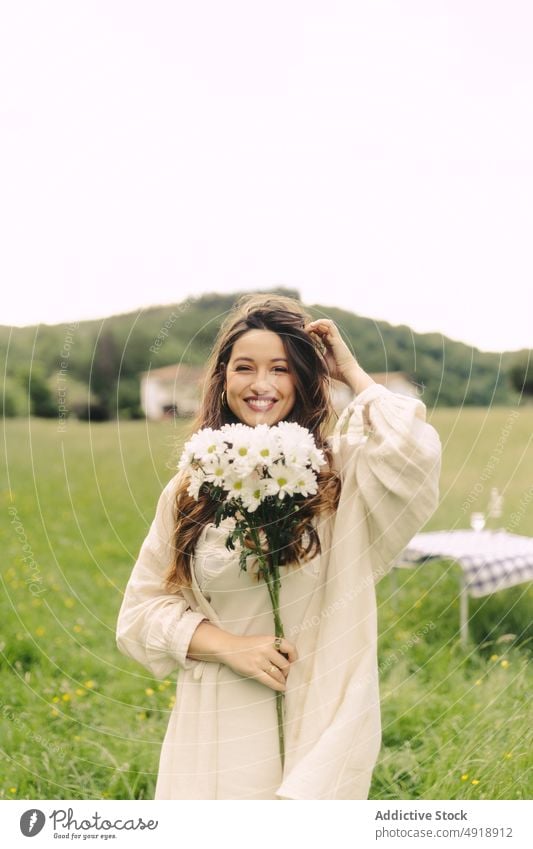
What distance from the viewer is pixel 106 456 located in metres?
6.34

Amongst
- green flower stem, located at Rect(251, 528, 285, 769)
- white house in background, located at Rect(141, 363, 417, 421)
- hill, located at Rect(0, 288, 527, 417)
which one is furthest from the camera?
hill, located at Rect(0, 288, 527, 417)

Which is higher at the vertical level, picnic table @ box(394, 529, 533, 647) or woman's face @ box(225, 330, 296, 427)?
woman's face @ box(225, 330, 296, 427)

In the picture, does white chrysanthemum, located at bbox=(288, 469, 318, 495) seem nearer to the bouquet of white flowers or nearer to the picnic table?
the bouquet of white flowers

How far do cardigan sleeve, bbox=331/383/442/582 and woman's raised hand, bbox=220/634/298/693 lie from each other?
0.25m

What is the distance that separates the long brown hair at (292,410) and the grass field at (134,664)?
28 centimetres

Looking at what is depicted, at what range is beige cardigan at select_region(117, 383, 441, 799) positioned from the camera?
165cm

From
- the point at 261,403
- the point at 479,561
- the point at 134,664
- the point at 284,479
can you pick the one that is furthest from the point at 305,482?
the point at 479,561

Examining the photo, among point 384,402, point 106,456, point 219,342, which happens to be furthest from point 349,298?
point 106,456

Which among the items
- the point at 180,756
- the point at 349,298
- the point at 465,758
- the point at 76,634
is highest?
the point at 349,298

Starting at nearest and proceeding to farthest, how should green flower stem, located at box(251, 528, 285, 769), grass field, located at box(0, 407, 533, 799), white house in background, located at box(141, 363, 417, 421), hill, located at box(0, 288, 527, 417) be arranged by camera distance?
green flower stem, located at box(251, 528, 285, 769) → white house in background, located at box(141, 363, 417, 421) → hill, located at box(0, 288, 527, 417) → grass field, located at box(0, 407, 533, 799)

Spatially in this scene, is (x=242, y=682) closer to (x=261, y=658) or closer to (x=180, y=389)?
(x=261, y=658)

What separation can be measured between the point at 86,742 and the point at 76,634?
3.55 feet

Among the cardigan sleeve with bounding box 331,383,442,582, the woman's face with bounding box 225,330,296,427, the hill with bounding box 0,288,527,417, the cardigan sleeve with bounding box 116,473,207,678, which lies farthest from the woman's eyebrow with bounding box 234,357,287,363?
the hill with bounding box 0,288,527,417
